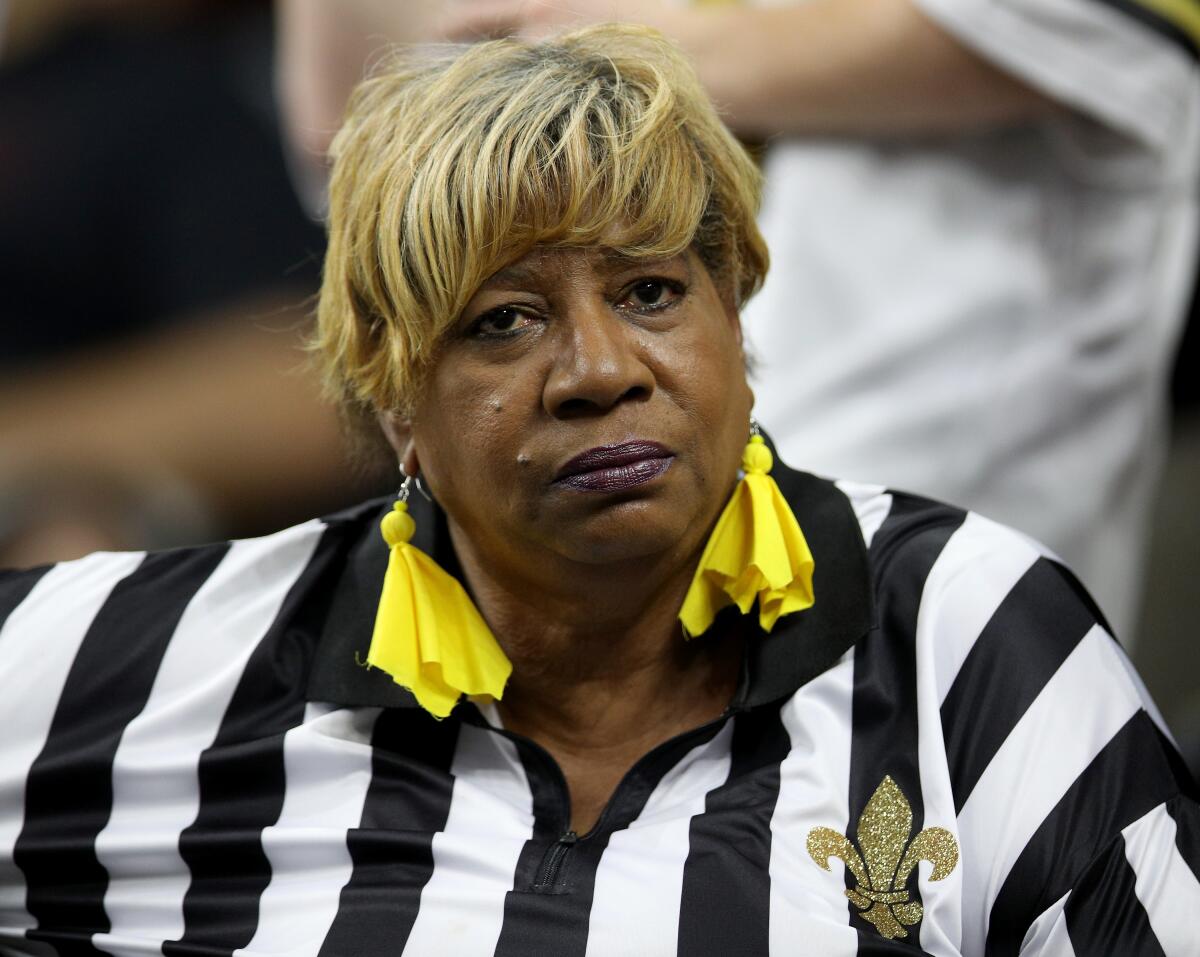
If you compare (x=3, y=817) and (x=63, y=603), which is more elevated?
(x=63, y=603)

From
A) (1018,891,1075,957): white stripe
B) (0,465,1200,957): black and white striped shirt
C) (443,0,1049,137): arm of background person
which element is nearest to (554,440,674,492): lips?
(0,465,1200,957): black and white striped shirt

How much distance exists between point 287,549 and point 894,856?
2.29 feet

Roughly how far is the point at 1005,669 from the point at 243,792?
2.35 ft

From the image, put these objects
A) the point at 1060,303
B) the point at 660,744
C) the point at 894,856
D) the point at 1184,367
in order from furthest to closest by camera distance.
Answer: the point at 1184,367
the point at 1060,303
the point at 660,744
the point at 894,856

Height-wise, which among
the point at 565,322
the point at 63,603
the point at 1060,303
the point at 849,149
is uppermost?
the point at 849,149

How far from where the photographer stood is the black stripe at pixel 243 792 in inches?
61.5

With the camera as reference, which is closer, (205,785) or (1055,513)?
(205,785)

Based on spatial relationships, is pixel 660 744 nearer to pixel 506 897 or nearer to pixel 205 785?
pixel 506 897

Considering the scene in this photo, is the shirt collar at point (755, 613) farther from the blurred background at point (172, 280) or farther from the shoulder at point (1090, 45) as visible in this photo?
the blurred background at point (172, 280)

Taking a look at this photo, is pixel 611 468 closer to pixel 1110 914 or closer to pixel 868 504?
pixel 868 504

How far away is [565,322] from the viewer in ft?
4.83

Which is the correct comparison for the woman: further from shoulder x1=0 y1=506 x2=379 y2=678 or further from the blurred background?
the blurred background

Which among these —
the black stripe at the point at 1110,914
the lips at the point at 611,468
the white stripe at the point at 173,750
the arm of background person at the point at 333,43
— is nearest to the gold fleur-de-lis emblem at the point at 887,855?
the black stripe at the point at 1110,914

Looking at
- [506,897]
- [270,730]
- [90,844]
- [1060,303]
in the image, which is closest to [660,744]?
[506,897]
